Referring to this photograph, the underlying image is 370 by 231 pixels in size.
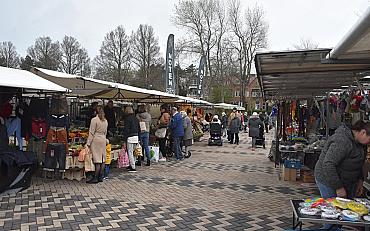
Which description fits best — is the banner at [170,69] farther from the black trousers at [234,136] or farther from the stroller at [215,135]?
the black trousers at [234,136]

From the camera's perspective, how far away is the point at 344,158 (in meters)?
3.24

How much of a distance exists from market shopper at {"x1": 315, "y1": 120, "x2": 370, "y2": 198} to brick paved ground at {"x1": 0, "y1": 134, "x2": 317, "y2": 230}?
137 centimetres

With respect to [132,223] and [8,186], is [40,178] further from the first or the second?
[132,223]

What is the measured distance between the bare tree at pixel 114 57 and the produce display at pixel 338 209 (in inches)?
1388

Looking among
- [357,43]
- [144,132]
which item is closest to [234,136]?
[144,132]

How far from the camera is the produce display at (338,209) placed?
2789 millimetres

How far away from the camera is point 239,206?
5.35 m

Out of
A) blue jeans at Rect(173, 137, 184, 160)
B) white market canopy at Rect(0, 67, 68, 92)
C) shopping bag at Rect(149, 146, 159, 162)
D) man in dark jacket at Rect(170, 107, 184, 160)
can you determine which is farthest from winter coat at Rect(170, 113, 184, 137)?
white market canopy at Rect(0, 67, 68, 92)

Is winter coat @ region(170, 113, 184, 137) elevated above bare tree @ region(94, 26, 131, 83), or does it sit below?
below

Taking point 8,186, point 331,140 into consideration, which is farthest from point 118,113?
point 331,140

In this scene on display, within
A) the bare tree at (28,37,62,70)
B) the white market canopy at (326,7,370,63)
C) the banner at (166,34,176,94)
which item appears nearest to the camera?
the white market canopy at (326,7,370,63)

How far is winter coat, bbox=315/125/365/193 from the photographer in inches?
126

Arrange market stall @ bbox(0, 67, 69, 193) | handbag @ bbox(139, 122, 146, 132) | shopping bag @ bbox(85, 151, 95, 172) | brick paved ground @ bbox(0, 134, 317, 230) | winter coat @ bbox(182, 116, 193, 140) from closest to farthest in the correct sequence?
brick paved ground @ bbox(0, 134, 317, 230) < market stall @ bbox(0, 67, 69, 193) < shopping bag @ bbox(85, 151, 95, 172) < handbag @ bbox(139, 122, 146, 132) < winter coat @ bbox(182, 116, 193, 140)

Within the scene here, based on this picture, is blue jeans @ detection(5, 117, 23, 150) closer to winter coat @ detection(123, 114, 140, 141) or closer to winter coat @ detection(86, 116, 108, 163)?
winter coat @ detection(86, 116, 108, 163)
